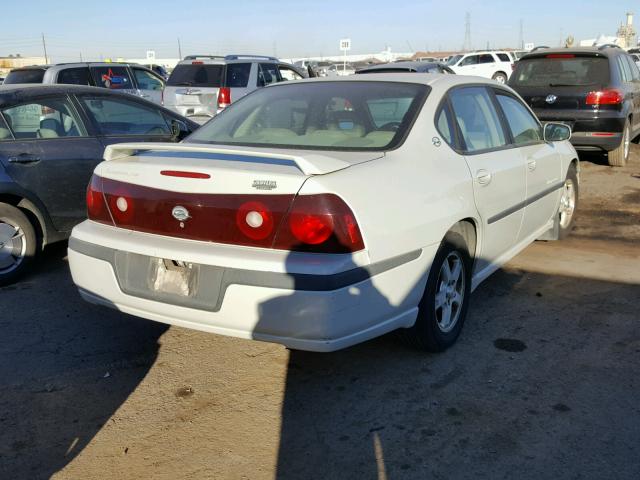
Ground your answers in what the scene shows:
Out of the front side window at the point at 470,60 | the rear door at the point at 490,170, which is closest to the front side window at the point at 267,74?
the rear door at the point at 490,170

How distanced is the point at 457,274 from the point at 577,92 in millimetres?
6637

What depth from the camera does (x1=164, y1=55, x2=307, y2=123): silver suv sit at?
12750 millimetres

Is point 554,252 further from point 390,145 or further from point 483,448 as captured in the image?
point 483,448

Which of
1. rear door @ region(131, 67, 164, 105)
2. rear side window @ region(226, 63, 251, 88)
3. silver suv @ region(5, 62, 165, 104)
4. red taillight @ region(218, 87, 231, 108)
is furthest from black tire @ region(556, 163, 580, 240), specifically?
rear door @ region(131, 67, 164, 105)

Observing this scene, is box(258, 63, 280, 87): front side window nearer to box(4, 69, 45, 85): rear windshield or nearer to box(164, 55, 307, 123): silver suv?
box(164, 55, 307, 123): silver suv

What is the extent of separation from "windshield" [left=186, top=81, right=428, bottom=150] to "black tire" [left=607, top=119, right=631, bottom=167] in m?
7.04

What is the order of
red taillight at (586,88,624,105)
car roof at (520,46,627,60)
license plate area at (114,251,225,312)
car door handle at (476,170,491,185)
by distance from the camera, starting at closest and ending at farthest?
license plate area at (114,251,225,312), car door handle at (476,170,491,185), red taillight at (586,88,624,105), car roof at (520,46,627,60)

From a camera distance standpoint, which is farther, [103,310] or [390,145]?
[103,310]

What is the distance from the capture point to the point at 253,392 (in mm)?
3477

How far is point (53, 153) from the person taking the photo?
5.43 metres

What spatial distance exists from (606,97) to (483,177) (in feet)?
20.9

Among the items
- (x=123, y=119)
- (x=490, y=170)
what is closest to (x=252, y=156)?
(x=490, y=170)

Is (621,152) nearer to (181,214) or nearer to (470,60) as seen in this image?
(181,214)

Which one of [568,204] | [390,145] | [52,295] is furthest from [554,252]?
[52,295]
